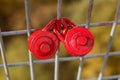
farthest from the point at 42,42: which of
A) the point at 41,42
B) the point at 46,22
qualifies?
the point at 46,22

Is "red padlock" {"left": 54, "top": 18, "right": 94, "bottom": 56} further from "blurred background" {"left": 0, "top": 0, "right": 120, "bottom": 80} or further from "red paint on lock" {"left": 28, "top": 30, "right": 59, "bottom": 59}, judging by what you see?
"blurred background" {"left": 0, "top": 0, "right": 120, "bottom": 80}

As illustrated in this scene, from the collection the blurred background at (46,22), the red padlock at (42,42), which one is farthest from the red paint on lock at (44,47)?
the blurred background at (46,22)

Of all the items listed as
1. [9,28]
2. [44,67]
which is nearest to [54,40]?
[9,28]

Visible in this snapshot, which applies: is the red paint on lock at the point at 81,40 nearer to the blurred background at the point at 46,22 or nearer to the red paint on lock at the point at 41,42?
the red paint on lock at the point at 41,42

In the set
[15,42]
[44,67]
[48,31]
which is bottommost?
[44,67]

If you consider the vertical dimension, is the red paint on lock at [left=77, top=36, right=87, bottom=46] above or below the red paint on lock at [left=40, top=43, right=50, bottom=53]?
above

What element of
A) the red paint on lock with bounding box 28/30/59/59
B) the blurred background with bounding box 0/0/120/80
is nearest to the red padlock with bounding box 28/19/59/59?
the red paint on lock with bounding box 28/30/59/59

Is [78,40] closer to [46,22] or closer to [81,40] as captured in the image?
[81,40]

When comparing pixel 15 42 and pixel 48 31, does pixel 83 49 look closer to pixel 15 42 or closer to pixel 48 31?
pixel 48 31
